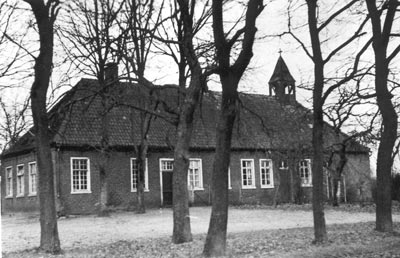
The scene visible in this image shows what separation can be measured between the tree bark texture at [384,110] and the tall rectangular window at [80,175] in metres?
20.0

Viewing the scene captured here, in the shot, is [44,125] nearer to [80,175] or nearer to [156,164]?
[80,175]

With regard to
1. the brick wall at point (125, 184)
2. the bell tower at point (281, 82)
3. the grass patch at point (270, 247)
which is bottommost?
the grass patch at point (270, 247)

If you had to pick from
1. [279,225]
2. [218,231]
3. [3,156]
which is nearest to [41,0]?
[218,231]

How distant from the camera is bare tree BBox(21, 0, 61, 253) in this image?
13492mm

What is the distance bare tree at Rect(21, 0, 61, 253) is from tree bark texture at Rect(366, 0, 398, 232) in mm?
8384

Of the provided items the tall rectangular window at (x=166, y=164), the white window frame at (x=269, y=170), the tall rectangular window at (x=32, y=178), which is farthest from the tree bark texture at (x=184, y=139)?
the white window frame at (x=269, y=170)

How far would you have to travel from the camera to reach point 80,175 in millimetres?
32094

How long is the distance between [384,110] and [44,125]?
9.03 metres

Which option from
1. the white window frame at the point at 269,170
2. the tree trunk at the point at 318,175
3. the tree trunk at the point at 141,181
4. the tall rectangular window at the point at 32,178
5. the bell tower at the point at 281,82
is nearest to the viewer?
the tree trunk at the point at 318,175

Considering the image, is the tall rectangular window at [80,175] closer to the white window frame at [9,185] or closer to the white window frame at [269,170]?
the white window frame at [9,185]

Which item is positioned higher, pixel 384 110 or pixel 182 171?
pixel 384 110

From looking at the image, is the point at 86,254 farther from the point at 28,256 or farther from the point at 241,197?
the point at 241,197

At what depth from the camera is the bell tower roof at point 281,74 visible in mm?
44578

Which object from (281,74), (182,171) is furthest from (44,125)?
(281,74)
